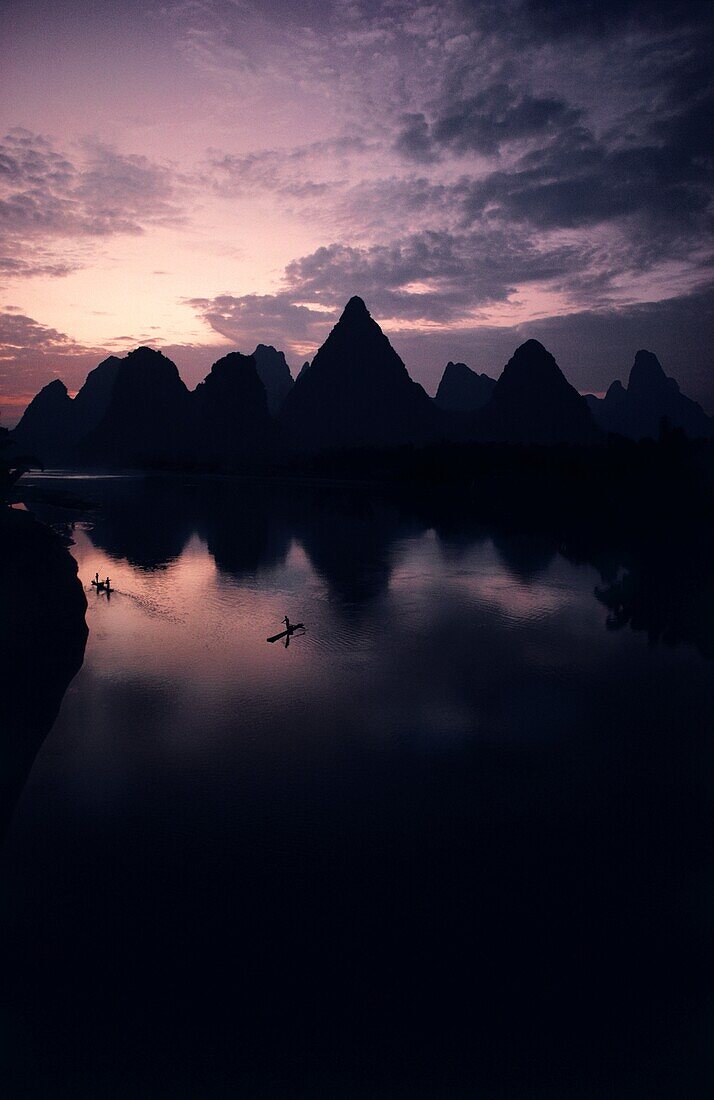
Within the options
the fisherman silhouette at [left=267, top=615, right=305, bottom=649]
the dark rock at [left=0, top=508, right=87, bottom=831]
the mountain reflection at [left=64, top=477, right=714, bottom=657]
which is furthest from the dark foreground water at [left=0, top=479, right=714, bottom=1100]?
the mountain reflection at [left=64, top=477, right=714, bottom=657]

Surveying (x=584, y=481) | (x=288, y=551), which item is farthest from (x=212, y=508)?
(x=584, y=481)

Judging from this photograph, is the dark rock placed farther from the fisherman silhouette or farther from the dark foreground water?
the fisherman silhouette

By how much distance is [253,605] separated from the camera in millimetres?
34656

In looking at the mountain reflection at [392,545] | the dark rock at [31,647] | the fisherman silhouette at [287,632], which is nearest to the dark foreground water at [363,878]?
the dark rock at [31,647]

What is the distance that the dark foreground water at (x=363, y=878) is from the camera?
28.5ft

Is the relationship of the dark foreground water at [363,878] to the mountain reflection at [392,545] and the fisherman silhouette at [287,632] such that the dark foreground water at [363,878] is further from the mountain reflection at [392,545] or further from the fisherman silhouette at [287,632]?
the mountain reflection at [392,545]

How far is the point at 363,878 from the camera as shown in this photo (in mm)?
11773

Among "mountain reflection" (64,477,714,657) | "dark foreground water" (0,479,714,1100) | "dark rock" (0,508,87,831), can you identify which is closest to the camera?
"dark foreground water" (0,479,714,1100)

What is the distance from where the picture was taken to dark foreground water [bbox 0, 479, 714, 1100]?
8.68 meters

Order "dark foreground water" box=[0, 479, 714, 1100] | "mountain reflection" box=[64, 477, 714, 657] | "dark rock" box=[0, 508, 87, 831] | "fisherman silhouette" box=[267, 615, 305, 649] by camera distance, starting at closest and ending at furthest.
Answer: "dark foreground water" box=[0, 479, 714, 1100], "dark rock" box=[0, 508, 87, 831], "fisherman silhouette" box=[267, 615, 305, 649], "mountain reflection" box=[64, 477, 714, 657]

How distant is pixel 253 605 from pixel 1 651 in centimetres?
1493

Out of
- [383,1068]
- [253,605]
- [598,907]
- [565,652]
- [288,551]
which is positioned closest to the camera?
[383,1068]

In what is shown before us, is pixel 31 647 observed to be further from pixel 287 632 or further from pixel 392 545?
pixel 392 545

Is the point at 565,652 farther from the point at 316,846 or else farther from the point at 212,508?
the point at 212,508
